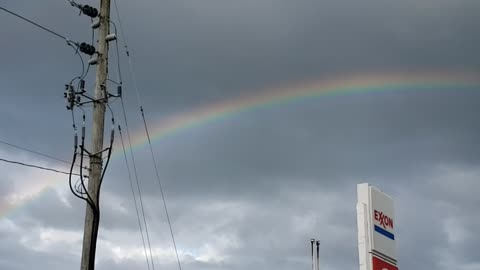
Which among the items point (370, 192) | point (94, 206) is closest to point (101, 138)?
point (94, 206)

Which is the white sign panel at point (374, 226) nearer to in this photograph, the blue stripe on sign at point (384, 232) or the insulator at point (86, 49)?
the blue stripe on sign at point (384, 232)

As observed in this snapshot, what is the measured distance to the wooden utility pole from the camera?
17484 mm

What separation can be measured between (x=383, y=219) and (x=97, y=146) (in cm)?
765

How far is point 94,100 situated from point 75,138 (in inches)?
48.3

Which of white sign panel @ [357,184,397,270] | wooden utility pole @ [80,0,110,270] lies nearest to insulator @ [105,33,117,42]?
wooden utility pole @ [80,0,110,270]

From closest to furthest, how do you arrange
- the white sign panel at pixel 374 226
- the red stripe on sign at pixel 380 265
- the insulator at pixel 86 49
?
the white sign panel at pixel 374 226, the red stripe on sign at pixel 380 265, the insulator at pixel 86 49

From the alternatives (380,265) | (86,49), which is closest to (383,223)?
(380,265)

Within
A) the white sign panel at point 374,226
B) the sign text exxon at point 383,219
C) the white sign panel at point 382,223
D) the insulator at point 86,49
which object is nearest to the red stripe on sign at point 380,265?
the white sign panel at point 374,226

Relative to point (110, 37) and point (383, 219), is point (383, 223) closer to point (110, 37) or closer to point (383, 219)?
point (383, 219)

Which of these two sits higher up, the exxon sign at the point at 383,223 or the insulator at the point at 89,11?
the insulator at the point at 89,11

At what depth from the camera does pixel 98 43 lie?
65.1 ft

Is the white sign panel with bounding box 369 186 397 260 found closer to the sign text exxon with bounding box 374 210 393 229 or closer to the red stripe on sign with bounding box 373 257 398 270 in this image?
the sign text exxon with bounding box 374 210 393 229

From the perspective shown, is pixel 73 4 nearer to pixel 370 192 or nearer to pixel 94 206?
pixel 94 206

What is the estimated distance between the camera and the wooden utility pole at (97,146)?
17484 mm
